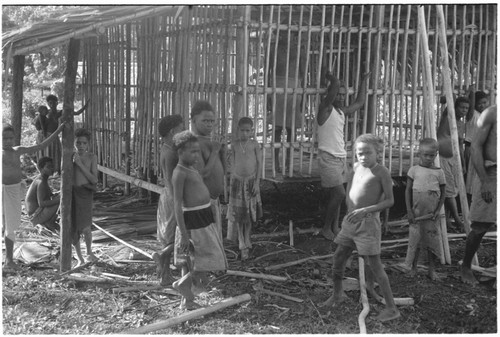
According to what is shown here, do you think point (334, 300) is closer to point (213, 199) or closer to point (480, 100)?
point (213, 199)

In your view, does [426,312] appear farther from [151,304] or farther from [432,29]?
[432,29]

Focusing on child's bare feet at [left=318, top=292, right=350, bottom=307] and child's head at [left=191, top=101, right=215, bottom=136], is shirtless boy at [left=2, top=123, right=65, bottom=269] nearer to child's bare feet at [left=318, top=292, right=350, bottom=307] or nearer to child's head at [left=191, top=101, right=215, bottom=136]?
child's head at [left=191, top=101, right=215, bottom=136]

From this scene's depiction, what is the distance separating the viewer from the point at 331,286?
5562 mm

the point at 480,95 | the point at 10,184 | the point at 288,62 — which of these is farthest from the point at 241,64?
the point at 480,95

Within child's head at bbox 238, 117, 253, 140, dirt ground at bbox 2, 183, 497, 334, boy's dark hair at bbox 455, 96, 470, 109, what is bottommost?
dirt ground at bbox 2, 183, 497, 334

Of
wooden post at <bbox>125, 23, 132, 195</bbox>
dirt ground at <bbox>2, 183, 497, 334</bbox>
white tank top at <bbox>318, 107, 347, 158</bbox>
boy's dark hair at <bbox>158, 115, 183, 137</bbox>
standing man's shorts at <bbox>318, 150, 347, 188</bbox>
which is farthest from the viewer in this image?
wooden post at <bbox>125, 23, 132, 195</bbox>

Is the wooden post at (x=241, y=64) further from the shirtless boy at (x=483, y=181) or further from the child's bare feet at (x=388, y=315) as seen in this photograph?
the child's bare feet at (x=388, y=315)

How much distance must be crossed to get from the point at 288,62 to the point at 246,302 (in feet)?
9.11

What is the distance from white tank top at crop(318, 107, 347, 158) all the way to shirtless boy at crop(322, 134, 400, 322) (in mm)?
1969

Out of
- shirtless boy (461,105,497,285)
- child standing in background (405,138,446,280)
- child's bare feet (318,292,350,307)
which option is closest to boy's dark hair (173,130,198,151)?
child's bare feet (318,292,350,307)

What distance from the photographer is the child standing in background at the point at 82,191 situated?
615 cm

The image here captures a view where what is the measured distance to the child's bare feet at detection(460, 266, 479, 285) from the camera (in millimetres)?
5662

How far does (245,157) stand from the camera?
649 centimetres

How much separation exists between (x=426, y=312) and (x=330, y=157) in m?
2.35
